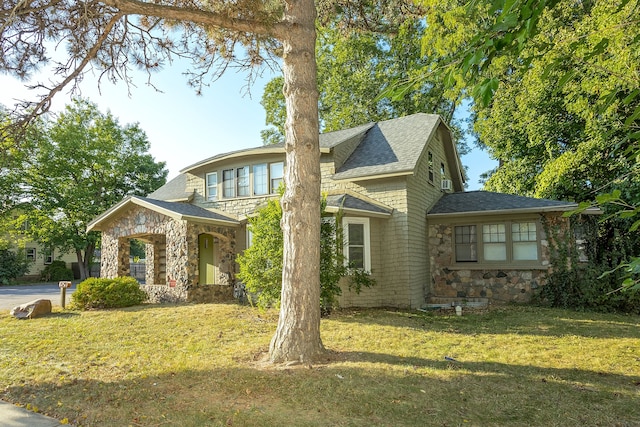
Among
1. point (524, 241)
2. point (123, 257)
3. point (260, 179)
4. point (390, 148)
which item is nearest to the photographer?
point (524, 241)

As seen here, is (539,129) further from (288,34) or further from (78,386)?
(78,386)

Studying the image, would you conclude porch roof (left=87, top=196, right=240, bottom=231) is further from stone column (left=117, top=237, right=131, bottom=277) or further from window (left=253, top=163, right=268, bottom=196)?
window (left=253, top=163, right=268, bottom=196)

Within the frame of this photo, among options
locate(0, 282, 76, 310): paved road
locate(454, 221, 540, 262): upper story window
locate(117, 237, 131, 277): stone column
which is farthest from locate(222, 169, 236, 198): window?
locate(454, 221, 540, 262): upper story window

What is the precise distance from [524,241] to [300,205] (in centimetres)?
875

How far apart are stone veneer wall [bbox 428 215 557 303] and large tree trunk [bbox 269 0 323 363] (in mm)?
7929

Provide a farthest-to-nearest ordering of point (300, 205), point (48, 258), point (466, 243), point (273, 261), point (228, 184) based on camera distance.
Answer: point (48, 258) → point (228, 184) → point (466, 243) → point (273, 261) → point (300, 205)

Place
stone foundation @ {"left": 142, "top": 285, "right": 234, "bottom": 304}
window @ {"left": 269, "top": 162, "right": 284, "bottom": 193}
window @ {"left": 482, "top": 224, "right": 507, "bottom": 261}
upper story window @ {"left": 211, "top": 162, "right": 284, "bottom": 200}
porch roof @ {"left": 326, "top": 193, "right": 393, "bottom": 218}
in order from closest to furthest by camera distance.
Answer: porch roof @ {"left": 326, "top": 193, "right": 393, "bottom": 218}
stone foundation @ {"left": 142, "top": 285, "right": 234, "bottom": 304}
window @ {"left": 482, "top": 224, "right": 507, "bottom": 261}
window @ {"left": 269, "top": 162, "right": 284, "bottom": 193}
upper story window @ {"left": 211, "top": 162, "right": 284, "bottom": 200}

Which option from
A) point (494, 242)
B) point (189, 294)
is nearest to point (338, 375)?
point (189, 294)

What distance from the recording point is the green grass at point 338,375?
3.94m

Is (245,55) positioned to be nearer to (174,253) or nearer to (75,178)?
(174,253)

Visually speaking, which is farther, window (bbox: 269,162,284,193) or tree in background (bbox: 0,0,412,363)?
window (bbox: 269,162,284,193)

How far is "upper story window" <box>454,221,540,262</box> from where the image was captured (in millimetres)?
11711

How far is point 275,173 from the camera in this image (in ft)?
44.5

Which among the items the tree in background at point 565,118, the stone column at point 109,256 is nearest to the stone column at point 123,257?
the stone column at point 109,256
